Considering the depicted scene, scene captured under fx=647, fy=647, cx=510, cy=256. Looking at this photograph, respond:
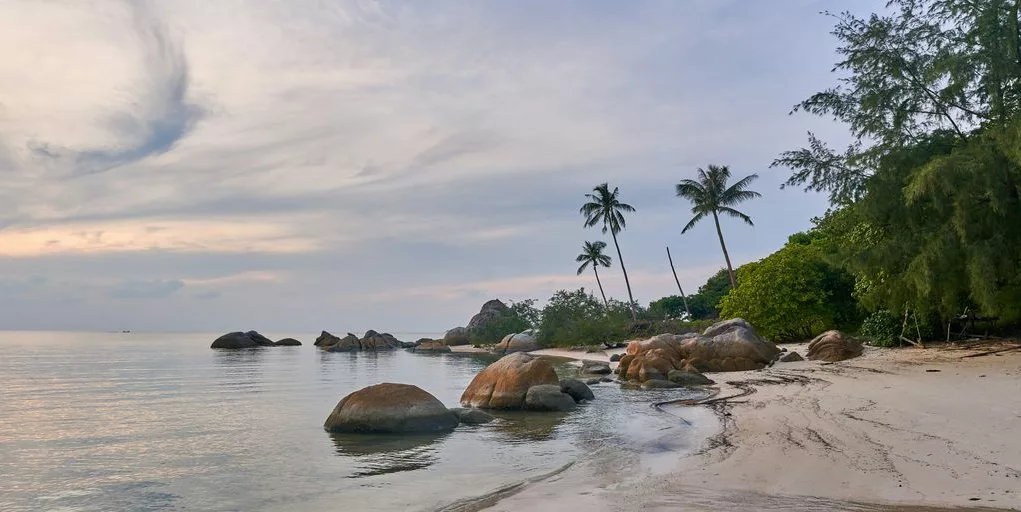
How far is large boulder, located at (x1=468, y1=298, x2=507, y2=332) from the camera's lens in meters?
80.0

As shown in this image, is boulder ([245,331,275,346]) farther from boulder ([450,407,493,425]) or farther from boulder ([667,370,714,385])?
boulder ([450,407,493,425])

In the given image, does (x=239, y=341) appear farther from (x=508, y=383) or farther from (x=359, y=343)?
(x=508, y=383)

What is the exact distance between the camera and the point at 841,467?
763cm

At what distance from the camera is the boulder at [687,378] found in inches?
811

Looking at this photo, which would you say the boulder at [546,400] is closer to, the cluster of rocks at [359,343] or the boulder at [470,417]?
the boulder at [470,417]

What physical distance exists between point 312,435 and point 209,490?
14.7ft

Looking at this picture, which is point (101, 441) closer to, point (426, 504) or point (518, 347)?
point (426, 504)

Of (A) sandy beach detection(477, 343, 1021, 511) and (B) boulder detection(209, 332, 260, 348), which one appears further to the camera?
(B) boulder detection(209, 332, 260, 348)

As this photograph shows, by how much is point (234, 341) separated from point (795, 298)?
2310 inches

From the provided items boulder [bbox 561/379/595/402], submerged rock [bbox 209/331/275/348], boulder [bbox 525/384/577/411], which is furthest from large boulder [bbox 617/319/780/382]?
submerged rock [bbox 209/331/275/348]

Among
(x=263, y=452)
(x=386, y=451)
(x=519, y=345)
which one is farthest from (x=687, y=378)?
(x=519, y=345)

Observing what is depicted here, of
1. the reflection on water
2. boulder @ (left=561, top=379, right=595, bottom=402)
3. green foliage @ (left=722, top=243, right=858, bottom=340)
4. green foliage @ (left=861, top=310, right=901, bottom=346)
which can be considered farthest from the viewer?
green foliage @ (left=722, top=243, right=858, bottom=340)

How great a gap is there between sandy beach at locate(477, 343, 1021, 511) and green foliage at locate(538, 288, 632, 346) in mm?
37341

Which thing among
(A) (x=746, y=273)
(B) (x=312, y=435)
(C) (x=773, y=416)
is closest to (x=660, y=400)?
(C) (x=773, y=416)
